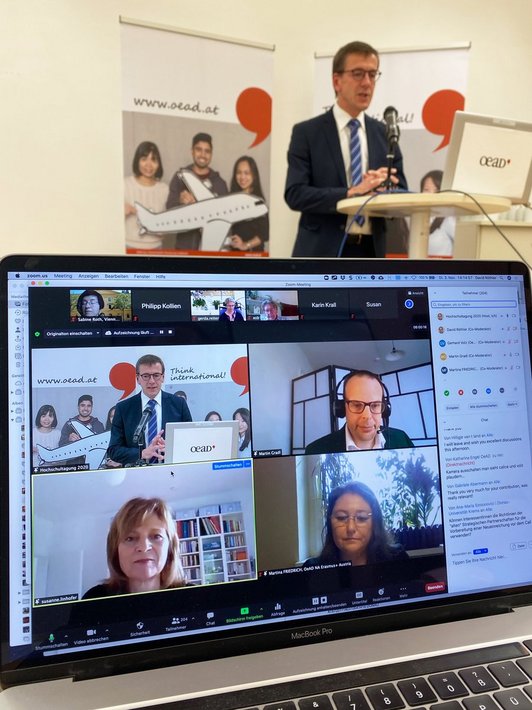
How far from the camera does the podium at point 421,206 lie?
1.33m

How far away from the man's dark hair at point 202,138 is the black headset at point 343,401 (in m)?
2.37

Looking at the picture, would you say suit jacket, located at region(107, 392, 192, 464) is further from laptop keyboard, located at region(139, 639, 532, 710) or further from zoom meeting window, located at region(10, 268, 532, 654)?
laptop keyboard, located at region(139, 639, 532, 710)

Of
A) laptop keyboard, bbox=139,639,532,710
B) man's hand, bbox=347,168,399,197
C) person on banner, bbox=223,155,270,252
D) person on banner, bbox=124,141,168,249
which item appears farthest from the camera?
person on banner, bbox=223,155,270,252

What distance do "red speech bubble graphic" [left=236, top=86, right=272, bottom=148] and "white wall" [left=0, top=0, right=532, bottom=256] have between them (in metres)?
0.07

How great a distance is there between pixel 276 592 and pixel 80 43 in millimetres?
2687

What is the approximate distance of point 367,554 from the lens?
51cm

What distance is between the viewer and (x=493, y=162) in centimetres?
Result: 149

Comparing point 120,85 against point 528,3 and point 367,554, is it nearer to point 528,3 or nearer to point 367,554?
point 528,3

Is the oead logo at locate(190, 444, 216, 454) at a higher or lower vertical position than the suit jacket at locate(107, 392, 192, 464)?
lower

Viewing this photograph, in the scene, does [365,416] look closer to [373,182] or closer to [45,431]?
[45,431]

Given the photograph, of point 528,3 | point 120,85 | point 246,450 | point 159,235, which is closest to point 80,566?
point 246,450

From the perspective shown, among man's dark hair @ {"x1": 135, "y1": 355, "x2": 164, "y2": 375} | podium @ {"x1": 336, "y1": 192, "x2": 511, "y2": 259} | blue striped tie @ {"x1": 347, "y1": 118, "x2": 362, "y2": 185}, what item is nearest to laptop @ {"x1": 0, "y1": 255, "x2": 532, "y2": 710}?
man's dark hair @ {"x1": 135, "y1": 355, "x2": 164, "y2": 375}

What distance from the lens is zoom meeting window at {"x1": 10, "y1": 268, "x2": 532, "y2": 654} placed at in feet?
1.49

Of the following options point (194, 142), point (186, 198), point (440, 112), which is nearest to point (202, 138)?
point (194, 142)
